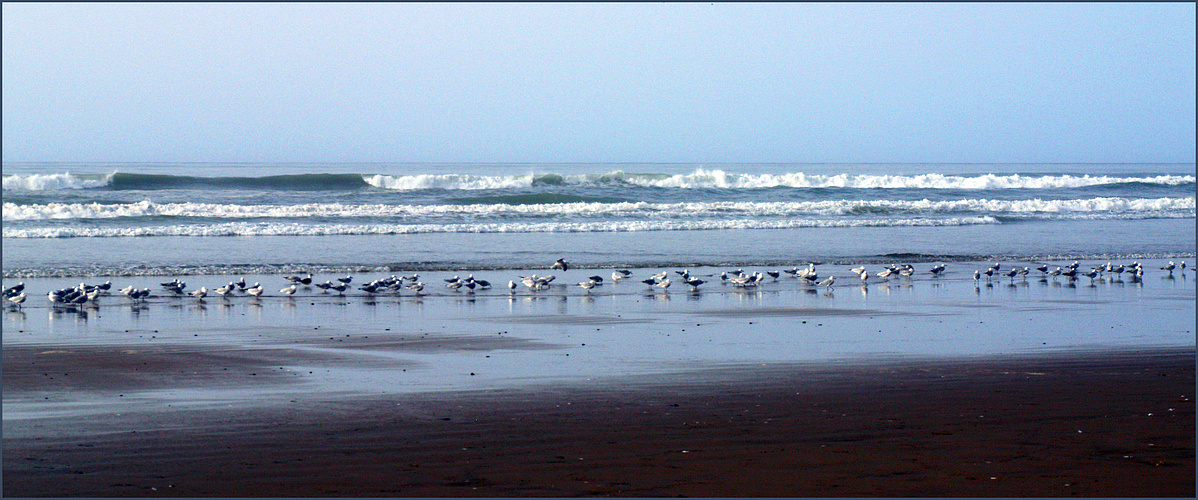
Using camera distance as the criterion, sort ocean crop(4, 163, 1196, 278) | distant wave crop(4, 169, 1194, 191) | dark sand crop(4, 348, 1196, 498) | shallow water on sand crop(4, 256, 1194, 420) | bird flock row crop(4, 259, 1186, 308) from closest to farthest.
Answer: dark sand crop(4, 348, 1196, 498)
shallow water on sand crop(4, 256, 1194, 420)
bird flock row crop(4, 259, 1186, 308)
ocean crop(4, 163, 1196, 278)
distant wave crop(4, 169, 1194, 191)

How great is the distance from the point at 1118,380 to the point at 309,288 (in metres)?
10.1

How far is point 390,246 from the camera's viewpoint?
64.7 ft

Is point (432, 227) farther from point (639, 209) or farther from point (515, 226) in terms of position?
point (639, 209)

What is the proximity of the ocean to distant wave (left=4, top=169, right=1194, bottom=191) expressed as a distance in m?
0.15

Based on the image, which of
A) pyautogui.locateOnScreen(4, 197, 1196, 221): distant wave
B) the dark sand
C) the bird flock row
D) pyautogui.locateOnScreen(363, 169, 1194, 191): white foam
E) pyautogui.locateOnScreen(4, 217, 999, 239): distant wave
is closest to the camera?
the dark sand

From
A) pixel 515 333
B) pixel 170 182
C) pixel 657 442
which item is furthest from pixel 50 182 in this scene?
pixel 657 442

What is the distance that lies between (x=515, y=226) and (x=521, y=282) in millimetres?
9712

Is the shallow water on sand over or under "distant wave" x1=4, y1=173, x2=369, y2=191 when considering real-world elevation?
under

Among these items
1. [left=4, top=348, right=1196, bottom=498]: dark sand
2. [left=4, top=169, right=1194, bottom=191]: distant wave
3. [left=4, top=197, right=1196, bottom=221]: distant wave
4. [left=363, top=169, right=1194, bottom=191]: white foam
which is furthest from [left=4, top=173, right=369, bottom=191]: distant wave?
[left=4, top=348, right=1196, bottom=498]: dark sand

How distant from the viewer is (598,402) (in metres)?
6.25

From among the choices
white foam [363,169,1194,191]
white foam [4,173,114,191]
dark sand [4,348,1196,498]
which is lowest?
dark sand [4,348,1196,498]

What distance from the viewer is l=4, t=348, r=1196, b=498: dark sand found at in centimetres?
450

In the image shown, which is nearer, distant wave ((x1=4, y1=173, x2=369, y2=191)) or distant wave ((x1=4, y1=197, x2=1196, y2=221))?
distant wave ((x1=4, y1=197, x2=1196, y2=221))

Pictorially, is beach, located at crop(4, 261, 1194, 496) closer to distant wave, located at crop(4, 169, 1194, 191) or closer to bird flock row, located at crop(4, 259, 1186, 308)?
bird flock row, located at crop(4, 259, 1186, 308)
